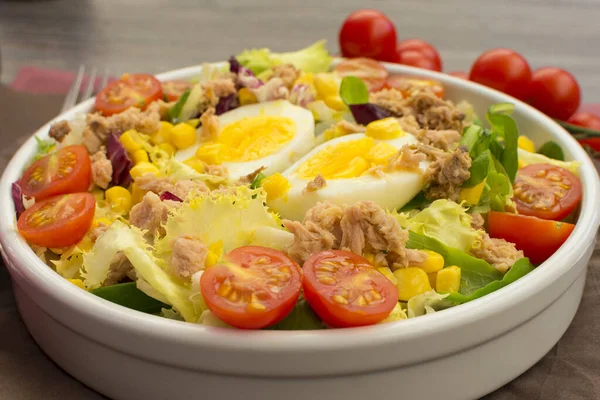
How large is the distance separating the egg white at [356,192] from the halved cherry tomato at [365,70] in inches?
63.8

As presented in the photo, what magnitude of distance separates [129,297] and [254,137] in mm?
1436

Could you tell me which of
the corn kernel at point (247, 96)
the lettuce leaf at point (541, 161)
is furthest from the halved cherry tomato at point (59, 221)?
the lettuce leaf at point (541, 161)

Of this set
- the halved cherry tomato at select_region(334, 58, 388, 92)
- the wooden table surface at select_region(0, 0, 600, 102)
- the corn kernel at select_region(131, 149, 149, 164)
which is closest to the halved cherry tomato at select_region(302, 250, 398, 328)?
the corn kernel at select_region(131, 149, 149, 164)

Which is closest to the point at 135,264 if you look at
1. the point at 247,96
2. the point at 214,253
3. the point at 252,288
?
the point at 214,253

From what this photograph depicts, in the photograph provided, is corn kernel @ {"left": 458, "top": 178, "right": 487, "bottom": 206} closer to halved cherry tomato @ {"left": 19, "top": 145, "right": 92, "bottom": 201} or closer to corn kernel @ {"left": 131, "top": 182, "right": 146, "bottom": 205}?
corn kernel @ {"left": 131, "top": 182, "right": 146, "bottom": 205}

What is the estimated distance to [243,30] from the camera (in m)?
9.53

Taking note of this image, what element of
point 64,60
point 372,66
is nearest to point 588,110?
point 372,66

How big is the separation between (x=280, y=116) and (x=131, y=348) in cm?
196

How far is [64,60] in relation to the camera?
27.5ft

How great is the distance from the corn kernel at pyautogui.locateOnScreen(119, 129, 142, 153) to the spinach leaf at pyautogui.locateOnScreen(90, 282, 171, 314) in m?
1.20

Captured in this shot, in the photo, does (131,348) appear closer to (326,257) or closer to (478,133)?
(326,257)

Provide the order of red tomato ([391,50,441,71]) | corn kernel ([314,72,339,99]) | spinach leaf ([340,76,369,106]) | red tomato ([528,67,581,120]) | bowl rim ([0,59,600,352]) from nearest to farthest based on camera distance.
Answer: bowl rim ([0,59,600,352])
spinach leaf ([340,76,369,106])
corn kernel ([314,72,339,99])
red tomato ([528,67,581,120])
red tomato ([391,50,441,71])

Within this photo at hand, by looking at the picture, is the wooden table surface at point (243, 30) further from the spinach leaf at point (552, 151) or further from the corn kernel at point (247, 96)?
the corn kernel at point (247, 96)

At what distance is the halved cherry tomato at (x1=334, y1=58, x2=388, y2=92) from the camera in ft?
17.4
